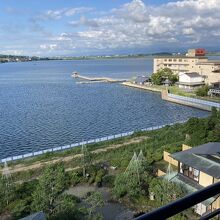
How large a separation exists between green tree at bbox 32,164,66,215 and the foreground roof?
2.85 meters

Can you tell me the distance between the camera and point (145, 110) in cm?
2125

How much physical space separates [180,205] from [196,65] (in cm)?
3202

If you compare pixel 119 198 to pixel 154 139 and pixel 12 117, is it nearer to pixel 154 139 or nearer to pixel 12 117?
pixel 154 139

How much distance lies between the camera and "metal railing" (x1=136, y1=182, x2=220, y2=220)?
516 mm

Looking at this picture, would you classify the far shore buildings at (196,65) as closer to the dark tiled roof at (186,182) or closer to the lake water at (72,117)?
the lake water at (72,117)

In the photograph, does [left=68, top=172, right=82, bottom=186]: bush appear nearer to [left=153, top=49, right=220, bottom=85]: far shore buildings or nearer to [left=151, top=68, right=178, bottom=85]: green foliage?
[left=153, top=49, right=220, bottom=85]: far shore buildings

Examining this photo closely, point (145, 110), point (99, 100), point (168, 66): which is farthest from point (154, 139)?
point (168, 66)

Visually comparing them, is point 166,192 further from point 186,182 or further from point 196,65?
point 196,65

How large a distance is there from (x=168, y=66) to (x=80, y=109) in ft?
54.1

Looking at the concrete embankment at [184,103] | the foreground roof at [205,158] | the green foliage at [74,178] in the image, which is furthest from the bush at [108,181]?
the concrete embankment at [184,103]

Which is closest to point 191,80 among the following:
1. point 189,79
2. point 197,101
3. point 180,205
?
point 189,79

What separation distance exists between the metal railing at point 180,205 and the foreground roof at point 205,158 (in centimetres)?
641

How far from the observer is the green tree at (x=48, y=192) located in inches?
250

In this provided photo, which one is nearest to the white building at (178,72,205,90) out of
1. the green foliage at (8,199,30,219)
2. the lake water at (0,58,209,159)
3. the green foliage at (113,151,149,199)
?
the lake water at (0,58,209,159)
